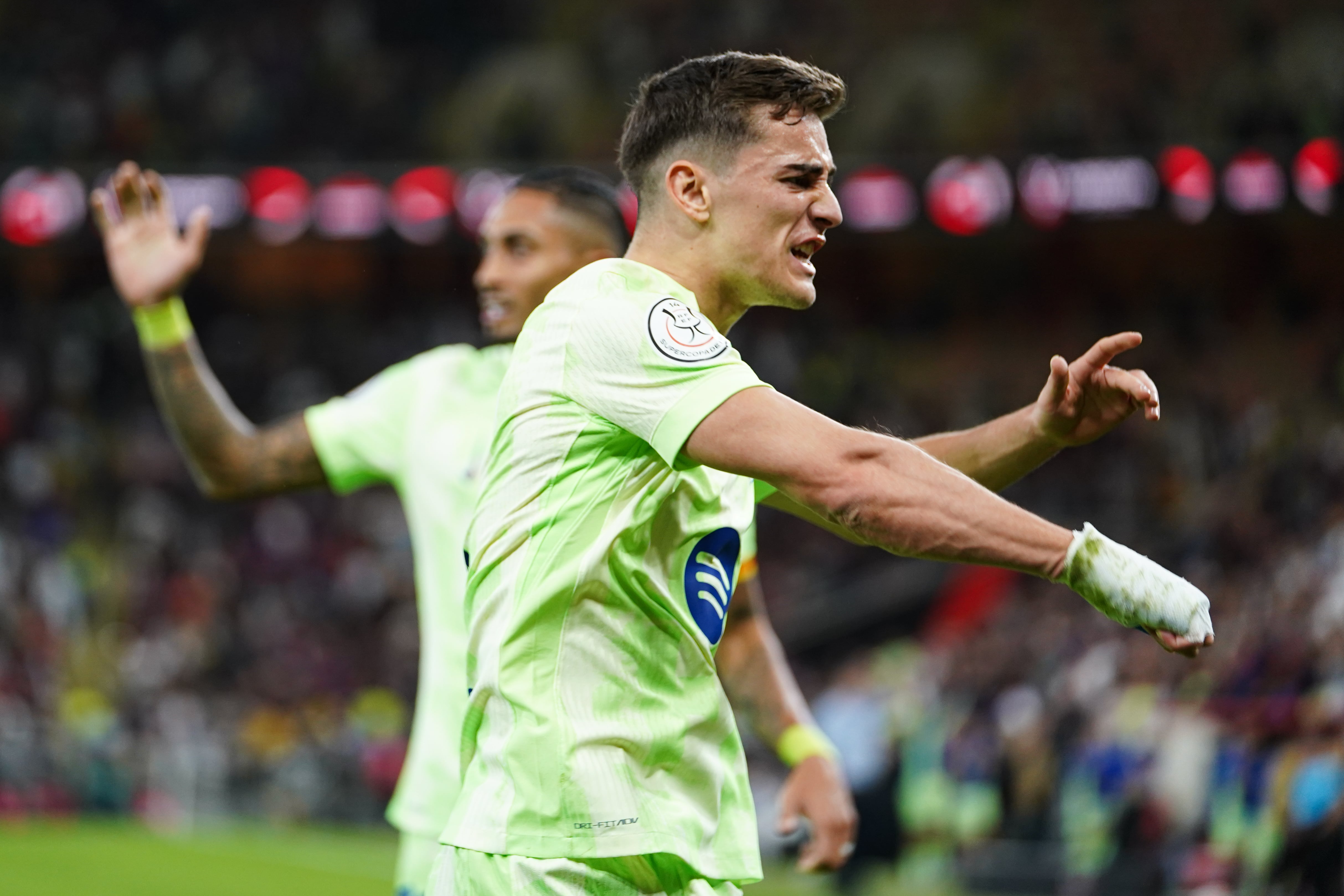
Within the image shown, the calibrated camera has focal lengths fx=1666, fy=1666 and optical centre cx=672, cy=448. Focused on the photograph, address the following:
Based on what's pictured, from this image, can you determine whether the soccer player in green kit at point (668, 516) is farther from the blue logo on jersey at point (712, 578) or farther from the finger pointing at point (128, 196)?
the finger pointing at point (128, 196)

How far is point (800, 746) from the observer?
4.04 m

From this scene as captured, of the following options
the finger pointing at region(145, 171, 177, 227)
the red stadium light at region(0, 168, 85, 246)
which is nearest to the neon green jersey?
the finger pointing at region(145, 171, 177, 227)

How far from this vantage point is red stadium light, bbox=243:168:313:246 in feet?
73.6

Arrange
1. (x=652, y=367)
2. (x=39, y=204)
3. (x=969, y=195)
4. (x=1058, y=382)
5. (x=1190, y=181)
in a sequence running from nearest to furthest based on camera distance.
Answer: (x=652, y=367) < (x=1058, y=382) < (x=1190, y=181) < (x=969, y=195) < (x=39, y=204)

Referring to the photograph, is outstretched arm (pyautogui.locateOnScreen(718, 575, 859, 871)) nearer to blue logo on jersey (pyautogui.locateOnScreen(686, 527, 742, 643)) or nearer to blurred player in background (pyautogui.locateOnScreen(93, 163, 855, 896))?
blurred player in background (pyautogui.locateOnScreen(93, 163, 855, 896))

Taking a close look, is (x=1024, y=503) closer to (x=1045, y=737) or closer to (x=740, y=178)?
(x=1045, y=737)

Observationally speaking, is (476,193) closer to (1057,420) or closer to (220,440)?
(220,440)

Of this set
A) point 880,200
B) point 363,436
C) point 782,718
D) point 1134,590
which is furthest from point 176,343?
Answer: point 880,200

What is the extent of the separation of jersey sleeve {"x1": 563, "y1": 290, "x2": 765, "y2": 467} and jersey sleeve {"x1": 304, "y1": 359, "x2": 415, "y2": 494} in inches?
74.7

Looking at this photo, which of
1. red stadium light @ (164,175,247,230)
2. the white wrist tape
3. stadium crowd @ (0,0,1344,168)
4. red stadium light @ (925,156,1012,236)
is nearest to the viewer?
the white wrist tape

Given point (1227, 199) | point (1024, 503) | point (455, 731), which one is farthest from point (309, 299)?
point (455, 731)

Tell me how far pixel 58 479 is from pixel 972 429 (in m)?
22.8

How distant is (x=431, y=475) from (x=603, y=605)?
68.0 inches

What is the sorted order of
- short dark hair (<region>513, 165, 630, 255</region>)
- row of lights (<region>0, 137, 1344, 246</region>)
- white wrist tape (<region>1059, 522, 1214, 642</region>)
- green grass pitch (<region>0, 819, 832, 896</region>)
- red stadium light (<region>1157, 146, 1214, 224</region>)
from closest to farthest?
1. white wrist tape (<region>1059, 522, 1214, 642</region>)
2. short dark hair (<region>513, 165, 630, 255</region>)
3. green grass pitch (<region>0, 819, 832, 896</region>)
4. row of lights (<region>0, 137, 1344, 246</region>)
5. red stadium light (<region>1157, 146, 1214, 224</region>)
